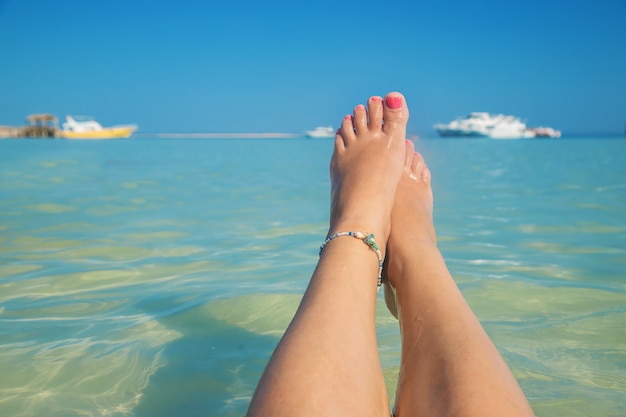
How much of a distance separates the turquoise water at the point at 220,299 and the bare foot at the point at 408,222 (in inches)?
8.3

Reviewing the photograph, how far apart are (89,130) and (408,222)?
49.7m

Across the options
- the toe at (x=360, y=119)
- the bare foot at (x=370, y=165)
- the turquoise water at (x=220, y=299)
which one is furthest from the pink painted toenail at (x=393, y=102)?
the turquoise water at (x=220, y=299)

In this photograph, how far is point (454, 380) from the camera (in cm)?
96

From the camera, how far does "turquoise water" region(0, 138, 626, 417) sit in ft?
A: 4.48

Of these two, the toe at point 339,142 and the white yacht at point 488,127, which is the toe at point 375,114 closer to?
the toe at point 339,142

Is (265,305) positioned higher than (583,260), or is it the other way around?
(583,260)

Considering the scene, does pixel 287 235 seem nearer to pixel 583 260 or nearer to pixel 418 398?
pixel 583 260

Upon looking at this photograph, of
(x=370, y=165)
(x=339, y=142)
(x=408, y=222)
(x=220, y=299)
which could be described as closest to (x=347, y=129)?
(x=339, y=142)

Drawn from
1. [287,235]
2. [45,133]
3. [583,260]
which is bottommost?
[583,260]

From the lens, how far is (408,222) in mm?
1937

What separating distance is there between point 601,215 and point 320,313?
3.74 meters

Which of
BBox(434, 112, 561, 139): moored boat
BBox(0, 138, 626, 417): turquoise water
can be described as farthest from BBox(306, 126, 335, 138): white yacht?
BBox(0, 138, 626, 417): turquoise water

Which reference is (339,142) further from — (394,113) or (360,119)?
(394,113)

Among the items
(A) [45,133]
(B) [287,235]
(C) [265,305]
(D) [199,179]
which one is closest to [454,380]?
(C) [265,305]
